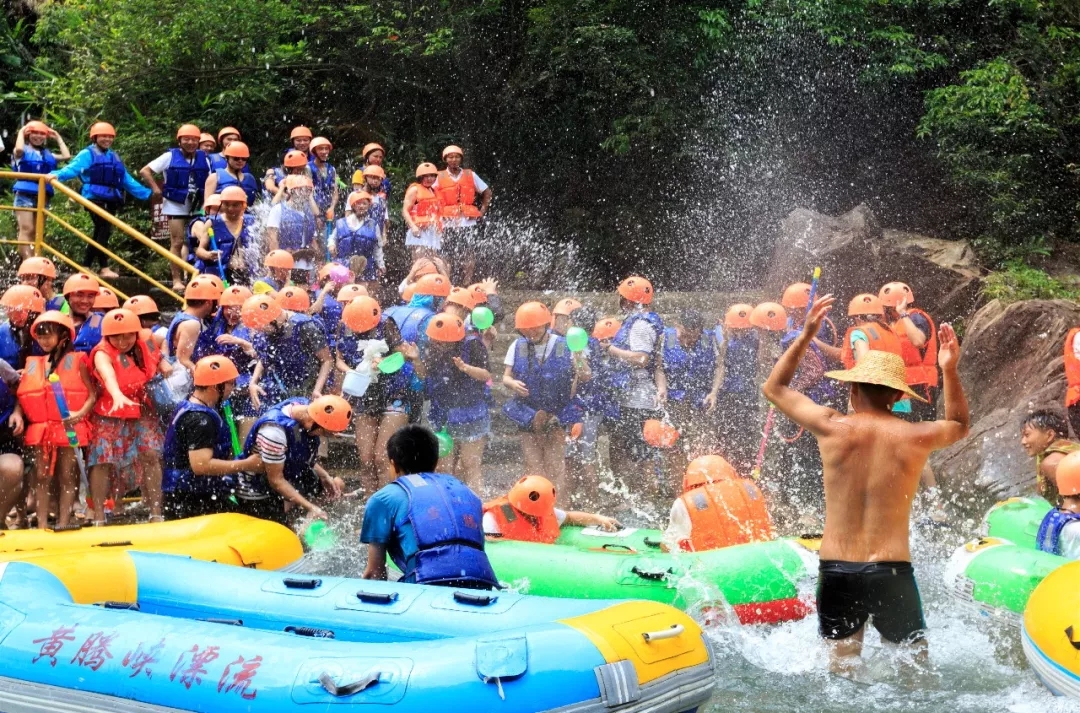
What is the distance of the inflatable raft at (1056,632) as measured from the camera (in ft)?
16.1

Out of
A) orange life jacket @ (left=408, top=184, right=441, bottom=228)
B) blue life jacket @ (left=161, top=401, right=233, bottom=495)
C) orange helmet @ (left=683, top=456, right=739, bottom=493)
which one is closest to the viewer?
orange helmet @ (left=683, top=456, right=739, bottom=493)

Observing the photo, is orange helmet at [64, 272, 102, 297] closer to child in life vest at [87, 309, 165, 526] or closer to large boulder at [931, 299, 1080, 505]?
child in life vest at [87, 309, 165, 526]

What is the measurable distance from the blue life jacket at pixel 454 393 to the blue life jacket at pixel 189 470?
5.99ft

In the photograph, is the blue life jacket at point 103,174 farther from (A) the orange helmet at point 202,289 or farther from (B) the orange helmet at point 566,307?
(B) the orange helmet at point 566,307

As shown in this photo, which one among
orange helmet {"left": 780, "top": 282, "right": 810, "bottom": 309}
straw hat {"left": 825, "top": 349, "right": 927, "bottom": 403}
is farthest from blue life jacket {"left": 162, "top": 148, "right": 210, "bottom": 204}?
straw hat {"left": 825, "top": 349, "right": 927, "bottom": 403}

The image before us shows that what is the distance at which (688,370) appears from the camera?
946 centimetres

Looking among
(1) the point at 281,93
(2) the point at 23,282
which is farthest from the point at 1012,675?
(1) the point at 281,93

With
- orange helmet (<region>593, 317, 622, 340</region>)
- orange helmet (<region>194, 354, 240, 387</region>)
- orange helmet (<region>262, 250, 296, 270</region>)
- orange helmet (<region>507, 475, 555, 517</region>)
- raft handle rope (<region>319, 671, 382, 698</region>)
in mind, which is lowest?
raft handle rope (<region>319, 671, 382, 698</region>)

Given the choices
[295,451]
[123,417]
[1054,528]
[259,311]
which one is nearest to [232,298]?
[259,311]

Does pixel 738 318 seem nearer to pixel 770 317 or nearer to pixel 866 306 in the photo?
pixel 770 317

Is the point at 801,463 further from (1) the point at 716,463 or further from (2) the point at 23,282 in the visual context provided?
(2) the point at 23,282

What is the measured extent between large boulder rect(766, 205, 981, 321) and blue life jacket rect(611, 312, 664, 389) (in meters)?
3.71

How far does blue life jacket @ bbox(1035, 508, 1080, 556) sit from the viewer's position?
250 inches

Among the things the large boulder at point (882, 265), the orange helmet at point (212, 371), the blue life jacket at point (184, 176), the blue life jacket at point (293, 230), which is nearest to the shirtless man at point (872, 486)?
the orange helmet at point (212, 371)
